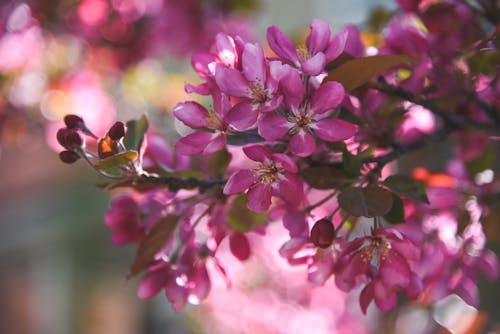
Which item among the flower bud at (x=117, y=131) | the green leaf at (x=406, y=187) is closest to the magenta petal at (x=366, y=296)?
the green leaf at (x=406, y=187)

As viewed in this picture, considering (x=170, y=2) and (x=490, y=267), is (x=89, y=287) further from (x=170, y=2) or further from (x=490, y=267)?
(x=490, y=267)

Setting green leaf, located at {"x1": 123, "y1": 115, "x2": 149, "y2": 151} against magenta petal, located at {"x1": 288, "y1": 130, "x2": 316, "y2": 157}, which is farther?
green leaf, located at {"x1": 123, "y1": 115, "x2": 149, "y2": 151}

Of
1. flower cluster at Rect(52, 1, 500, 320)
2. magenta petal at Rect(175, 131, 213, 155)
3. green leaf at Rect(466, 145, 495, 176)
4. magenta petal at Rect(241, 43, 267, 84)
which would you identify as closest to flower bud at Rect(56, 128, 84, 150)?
flower cluster at Rect(52, 1, 500, 320)

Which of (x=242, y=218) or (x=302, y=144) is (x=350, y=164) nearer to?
(x=302, y=144)

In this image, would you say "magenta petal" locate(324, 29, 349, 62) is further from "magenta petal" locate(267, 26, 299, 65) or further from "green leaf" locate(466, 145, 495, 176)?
"green leaf" locate(466, 145, 495, 176)

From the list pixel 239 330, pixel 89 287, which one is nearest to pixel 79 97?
pixel 239 330

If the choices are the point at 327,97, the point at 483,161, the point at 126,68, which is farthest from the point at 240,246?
the point at 126,68
